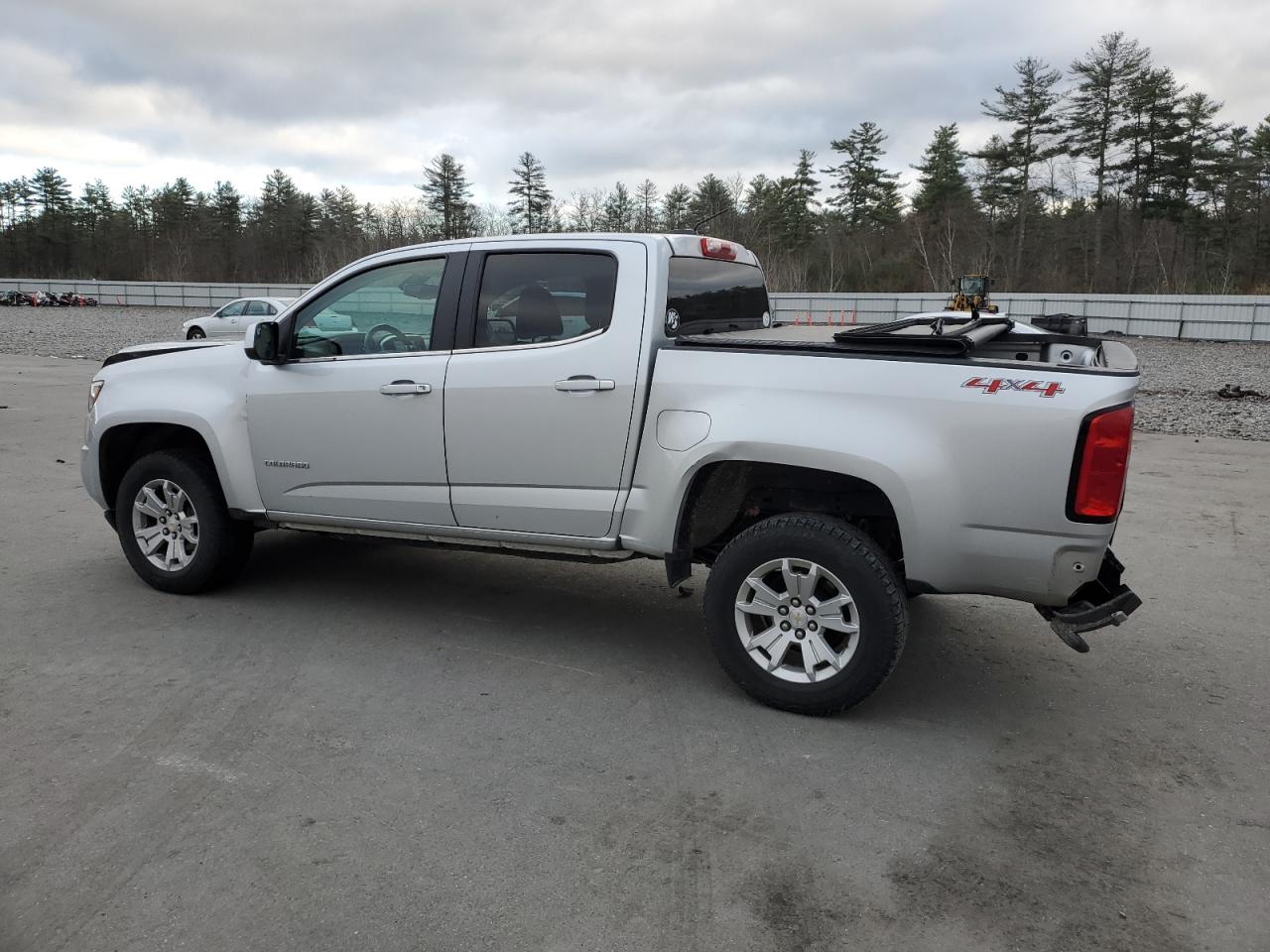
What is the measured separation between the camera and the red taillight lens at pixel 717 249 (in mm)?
5020

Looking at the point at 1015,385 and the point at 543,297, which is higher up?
the point at 543,297

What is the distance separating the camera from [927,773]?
3693 mm

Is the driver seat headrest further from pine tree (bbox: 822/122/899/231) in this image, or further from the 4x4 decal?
pine tree (bbox: 822/122/899/231)

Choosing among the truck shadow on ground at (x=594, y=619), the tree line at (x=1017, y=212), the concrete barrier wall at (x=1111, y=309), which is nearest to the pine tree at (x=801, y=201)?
the tree line at (x=1017, y=212)

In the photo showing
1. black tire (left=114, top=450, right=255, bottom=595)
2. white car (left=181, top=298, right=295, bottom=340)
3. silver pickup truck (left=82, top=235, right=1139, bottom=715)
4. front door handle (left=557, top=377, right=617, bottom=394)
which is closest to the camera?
silver pickup truck (left=82, top=235, right=1139, bottom=715)

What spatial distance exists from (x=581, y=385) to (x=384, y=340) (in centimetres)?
128

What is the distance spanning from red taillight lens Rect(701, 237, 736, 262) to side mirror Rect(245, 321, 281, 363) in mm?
2287

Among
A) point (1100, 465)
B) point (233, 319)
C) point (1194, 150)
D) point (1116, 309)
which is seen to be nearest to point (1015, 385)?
point (1100, 465)

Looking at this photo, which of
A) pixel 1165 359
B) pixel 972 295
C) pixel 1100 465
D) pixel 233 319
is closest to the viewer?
pixel 1100 465

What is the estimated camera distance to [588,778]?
3.60 metres

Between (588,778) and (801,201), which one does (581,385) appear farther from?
(801,201)

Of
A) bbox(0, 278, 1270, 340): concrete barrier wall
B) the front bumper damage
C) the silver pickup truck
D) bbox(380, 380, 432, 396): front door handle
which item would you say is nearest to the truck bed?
the silver pickup truck

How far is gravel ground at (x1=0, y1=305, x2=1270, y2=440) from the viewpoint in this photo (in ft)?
44.7

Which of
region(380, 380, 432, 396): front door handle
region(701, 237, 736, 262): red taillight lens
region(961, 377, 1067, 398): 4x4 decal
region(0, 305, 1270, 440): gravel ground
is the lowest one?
region(0, 305, 1270, 440): gravel ground
